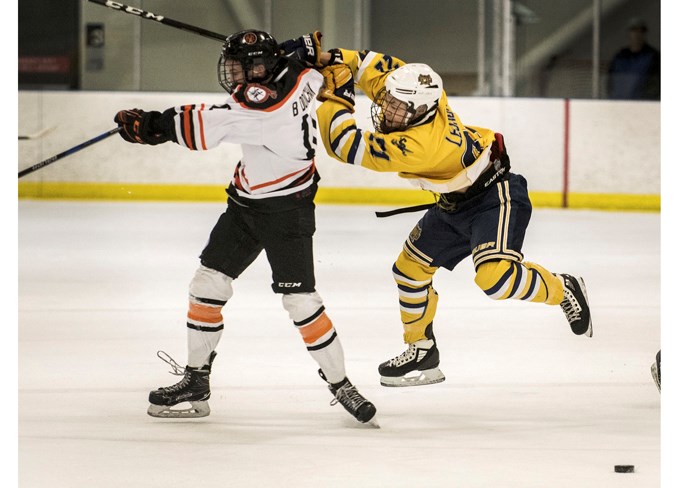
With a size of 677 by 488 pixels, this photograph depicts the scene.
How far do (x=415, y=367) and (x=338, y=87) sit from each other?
1.17 metres

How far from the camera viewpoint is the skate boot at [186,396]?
414 centimetres

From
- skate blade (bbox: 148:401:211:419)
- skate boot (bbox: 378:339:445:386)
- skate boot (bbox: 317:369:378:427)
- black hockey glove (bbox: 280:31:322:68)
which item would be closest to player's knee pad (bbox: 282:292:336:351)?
skate boot (bbox: 317:369:378:427)

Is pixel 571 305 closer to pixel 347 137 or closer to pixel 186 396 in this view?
pixel 347 137

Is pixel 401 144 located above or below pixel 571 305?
above

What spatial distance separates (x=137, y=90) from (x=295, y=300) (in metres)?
7.81

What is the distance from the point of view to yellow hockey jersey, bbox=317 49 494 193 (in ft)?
13.5

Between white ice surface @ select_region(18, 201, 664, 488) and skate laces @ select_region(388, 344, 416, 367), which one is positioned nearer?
white ice surface @ select_region(18, 201, 664, 488)

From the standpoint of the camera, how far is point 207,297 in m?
4.09

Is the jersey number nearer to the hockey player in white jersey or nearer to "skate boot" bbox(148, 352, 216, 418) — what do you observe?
the hockey player in white jersey

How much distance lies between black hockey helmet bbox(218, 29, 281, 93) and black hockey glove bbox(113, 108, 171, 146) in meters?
0.28

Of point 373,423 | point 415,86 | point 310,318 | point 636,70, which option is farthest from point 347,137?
point 636,70

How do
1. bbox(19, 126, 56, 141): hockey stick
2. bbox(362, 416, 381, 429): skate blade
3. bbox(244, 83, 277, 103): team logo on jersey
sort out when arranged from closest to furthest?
1. bbox(244, 83, 277, 103): team logo on jersey
2. bbox(362, 416, 381, 429): skate blade
3. bbox(19, 126, 56, 141): hockey stick

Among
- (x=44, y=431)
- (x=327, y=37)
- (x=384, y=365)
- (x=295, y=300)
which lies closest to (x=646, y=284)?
(x=384, y=365)

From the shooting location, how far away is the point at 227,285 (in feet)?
13.5
